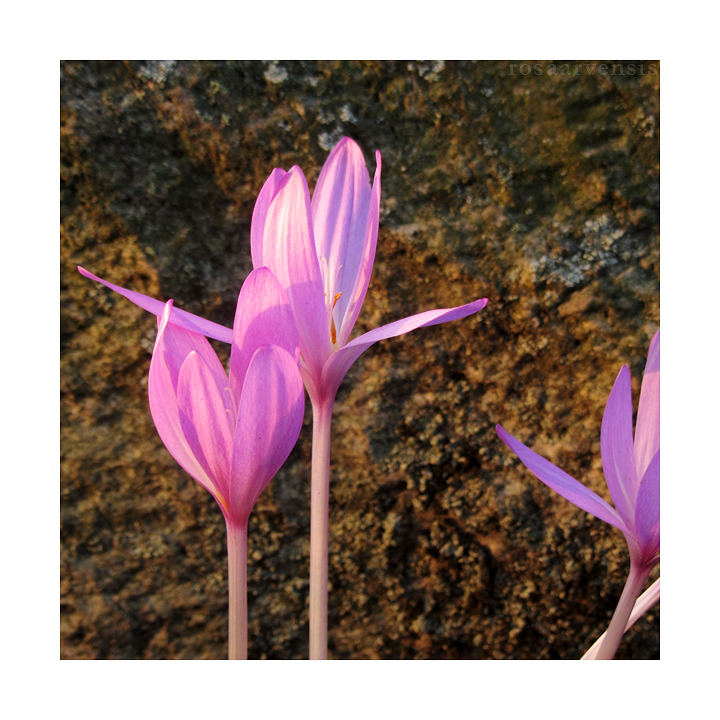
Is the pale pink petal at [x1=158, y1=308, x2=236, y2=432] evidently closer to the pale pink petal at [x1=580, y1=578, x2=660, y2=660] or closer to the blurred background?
the blurred background

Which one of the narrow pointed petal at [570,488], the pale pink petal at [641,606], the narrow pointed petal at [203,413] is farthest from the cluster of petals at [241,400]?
the pale pink petal at [641,606]

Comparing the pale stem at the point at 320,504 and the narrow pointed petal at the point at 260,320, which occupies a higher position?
the narrow pointed petal at the point at 260,320

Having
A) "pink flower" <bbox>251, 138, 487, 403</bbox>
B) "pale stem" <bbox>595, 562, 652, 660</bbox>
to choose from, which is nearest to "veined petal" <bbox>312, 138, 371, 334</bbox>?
"pink flower" <bbox>251, 138, 487, 403</bbox>

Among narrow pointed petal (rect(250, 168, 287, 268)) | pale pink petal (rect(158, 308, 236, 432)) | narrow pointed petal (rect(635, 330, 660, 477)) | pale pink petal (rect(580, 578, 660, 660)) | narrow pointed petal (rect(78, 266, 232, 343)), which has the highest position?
narrow pointed petal (rect(250, 168, 287, 268))

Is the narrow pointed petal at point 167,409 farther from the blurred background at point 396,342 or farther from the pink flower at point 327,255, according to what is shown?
the blurred background at point 396,342

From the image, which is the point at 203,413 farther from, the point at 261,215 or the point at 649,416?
the point at 649,416

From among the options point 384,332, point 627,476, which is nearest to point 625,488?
point 627,476

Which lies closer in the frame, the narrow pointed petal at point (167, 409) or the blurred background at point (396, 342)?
the narrow pointed petal at point (167, 409)
